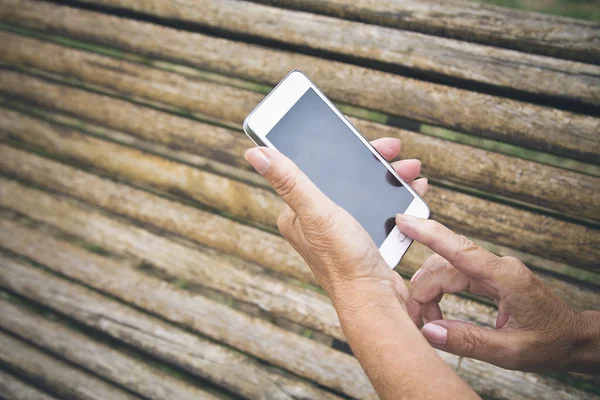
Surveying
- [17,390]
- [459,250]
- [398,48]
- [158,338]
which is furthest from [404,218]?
[17,390]

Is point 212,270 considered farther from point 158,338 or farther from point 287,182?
point 287,182

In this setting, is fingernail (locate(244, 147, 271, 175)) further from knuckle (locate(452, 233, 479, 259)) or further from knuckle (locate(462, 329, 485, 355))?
knuckle (locate(462, 329, 485, 355))

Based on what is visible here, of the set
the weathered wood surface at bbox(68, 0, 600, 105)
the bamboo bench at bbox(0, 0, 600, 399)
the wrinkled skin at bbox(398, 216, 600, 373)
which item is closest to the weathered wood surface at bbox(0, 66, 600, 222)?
the bamboo bench at bbox(0, 0, 600, 399)

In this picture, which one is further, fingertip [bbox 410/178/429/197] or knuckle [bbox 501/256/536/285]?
fingertip [bbox 410/178/429/197]

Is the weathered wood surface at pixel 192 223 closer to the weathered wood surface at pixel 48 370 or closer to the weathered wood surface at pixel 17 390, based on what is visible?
the weathered wood surface at pixel 48 370

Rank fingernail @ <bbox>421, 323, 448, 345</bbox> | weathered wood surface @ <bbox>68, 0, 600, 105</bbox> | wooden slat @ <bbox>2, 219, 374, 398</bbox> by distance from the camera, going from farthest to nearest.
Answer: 1. wooden slat @ <bbox>2, 219, 374, 398</bbox>
2. weathered wood surface @ <bbox>68, 0, 600, 105</bbox>
3. fingernail @ <bbox>421, 323, 448, 345</bbox>

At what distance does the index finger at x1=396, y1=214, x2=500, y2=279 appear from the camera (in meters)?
1.02

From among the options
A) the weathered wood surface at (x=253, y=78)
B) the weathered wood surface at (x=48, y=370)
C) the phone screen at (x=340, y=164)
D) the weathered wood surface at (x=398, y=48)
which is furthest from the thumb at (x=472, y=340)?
the weathered wood surface at (x=48, y=370)

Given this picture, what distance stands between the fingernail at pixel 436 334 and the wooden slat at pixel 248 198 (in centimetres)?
62

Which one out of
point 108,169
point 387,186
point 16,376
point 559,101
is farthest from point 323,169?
point 16,376

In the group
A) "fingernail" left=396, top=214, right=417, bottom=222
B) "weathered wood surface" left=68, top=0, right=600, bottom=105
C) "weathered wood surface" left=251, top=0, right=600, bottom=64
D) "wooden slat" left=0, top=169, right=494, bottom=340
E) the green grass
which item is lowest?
"wooden slat" left=0, top=169, right=494, bottom=340

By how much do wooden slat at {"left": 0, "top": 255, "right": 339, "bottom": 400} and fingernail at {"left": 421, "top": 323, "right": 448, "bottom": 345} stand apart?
75cm

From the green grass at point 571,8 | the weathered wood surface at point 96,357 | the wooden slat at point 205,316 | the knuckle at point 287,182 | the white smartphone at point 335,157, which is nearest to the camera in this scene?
the knuckle at point 287,182

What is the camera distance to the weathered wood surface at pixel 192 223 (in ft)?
5.18
